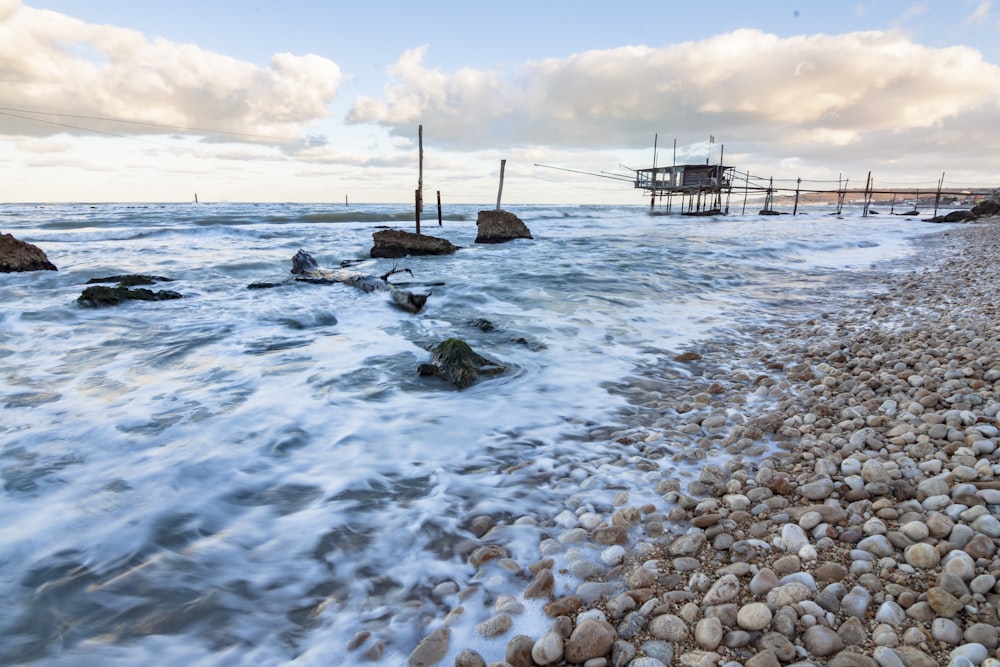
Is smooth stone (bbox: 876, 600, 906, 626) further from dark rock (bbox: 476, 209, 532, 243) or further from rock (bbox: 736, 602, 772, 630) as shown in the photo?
dark rock (bbox: 476, 209, 532, 243)

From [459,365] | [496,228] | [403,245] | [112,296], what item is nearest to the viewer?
[459,365]

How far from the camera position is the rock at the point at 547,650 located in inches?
72.2

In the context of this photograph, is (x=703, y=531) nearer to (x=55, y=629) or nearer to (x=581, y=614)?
(x=581, y=614)

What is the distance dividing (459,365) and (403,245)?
13722 mm

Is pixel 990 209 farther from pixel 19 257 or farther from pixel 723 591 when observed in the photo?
pixel 19 257

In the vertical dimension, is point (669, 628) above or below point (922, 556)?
below

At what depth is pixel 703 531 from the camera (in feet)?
A: 8.34

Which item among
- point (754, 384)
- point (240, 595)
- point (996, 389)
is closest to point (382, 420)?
point (240, 595)

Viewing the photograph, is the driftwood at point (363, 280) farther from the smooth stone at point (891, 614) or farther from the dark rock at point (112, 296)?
the smooth stone at point (891, 614)

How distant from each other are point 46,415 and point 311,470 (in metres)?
2.85

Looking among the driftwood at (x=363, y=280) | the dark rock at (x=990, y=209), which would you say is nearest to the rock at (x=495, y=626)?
the driftwood at (x=363, y=280)

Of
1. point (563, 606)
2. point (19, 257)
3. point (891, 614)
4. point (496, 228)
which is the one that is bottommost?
point (563, 606)

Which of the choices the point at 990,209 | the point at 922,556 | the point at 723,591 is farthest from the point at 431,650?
the point at 990,209

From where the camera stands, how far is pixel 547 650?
6.04ft
